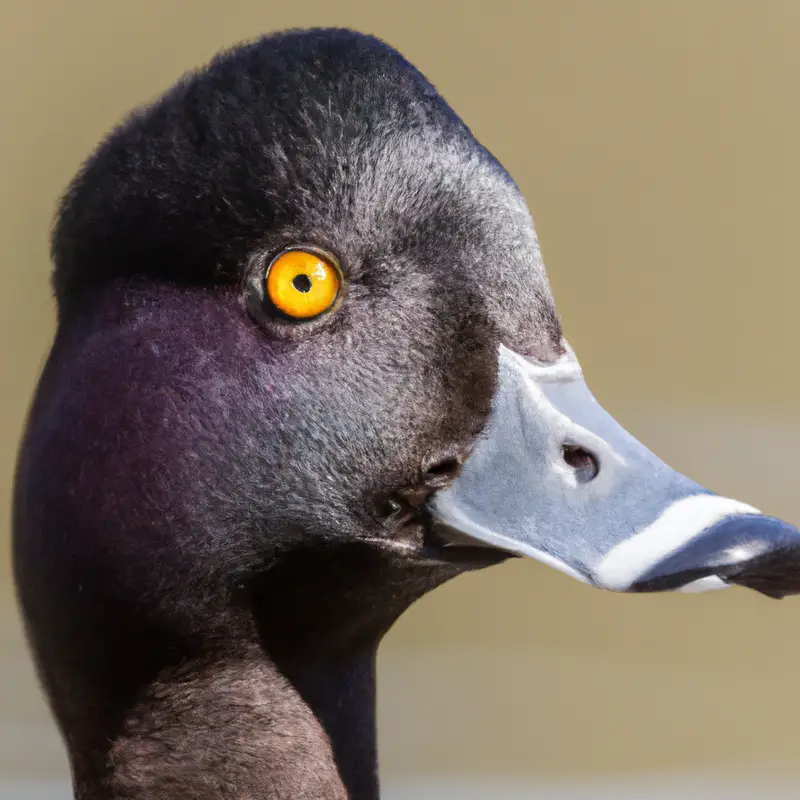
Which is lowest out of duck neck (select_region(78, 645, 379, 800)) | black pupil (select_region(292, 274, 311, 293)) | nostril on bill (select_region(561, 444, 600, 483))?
duck neck (select_region(78, 645, 379, 800))

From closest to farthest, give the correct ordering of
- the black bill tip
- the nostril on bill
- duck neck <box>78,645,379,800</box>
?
the black bill tip, the nostril on bill, duck neck <box>78,645,379,800</box>

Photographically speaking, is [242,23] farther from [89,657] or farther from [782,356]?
[89,657]

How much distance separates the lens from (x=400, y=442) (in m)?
1.83

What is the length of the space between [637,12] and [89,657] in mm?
5949

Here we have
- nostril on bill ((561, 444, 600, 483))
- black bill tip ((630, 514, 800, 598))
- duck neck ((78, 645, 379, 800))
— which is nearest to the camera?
black bill tip ((630, 514, 800, 598))

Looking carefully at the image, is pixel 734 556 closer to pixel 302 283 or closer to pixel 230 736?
pixel 302 283

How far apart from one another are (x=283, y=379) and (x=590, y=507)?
457 millimetres

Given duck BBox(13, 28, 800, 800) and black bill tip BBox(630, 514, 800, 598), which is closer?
black bill tip BBox(630, 514, 800, 598)

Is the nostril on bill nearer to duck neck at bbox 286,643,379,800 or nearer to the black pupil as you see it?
the black pupil

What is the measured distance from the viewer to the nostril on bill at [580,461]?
175 centimetres

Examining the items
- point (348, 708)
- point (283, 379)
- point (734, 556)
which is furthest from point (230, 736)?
point (734, 556)

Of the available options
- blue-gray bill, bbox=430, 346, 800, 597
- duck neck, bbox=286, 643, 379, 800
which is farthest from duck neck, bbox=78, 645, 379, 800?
blue-gray bill, bbox=430, 346, 800, 597

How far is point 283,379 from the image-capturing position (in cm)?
185

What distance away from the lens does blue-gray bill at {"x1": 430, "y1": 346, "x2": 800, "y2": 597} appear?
5.15ft
